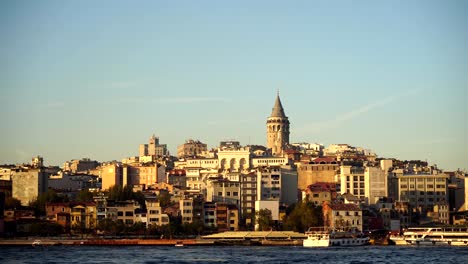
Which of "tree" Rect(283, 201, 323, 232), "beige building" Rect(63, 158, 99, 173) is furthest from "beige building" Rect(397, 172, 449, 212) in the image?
"beige building" Rect(63, 158, 99, 173)

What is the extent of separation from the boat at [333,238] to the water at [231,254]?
229cm

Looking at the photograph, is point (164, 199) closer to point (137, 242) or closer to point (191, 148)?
point (137, 242)

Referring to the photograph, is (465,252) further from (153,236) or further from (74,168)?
(74,168)

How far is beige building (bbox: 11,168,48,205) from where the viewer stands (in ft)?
291

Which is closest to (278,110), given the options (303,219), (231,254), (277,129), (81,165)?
(277,129)

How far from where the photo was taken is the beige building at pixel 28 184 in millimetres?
88625

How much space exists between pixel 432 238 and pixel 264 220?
34.2 ft

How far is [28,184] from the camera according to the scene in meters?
89.3

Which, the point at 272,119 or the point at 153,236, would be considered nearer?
the point at 153,236

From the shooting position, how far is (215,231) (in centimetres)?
7444

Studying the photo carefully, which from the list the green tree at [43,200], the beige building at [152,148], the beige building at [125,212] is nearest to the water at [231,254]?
the beige building at [125,212]

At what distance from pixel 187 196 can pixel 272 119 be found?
57051 mm

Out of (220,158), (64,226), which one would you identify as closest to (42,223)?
(64,226)

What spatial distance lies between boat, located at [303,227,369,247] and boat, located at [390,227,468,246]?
1.83 metres
